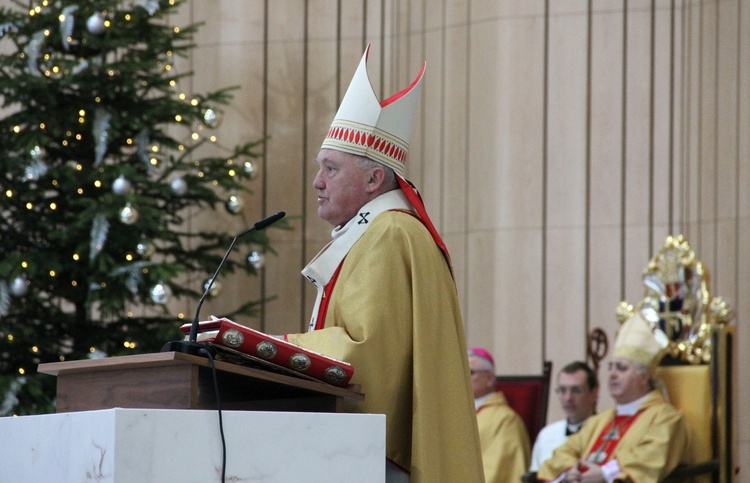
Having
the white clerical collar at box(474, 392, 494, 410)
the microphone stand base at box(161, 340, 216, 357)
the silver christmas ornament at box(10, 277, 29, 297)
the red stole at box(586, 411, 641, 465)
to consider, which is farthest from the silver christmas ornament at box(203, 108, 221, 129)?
the microphone stand base at box(161, 340, 216, 357)

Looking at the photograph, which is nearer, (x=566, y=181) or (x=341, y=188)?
(x=341, y=188)

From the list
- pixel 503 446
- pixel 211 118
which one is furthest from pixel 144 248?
pixel 503 446

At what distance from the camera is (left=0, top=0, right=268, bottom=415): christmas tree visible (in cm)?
637

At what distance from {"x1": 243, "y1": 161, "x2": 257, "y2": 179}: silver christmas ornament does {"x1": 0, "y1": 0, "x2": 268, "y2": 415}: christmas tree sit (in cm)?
4

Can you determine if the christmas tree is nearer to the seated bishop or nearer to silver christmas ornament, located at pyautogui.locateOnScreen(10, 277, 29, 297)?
silver christmas ornament, located at pyautogui.locateOnScreen(10, 277, 29, 297)

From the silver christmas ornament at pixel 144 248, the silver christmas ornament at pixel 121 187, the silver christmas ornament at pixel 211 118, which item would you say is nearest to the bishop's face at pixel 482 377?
Answer: the silver christmas ornament at pixel 144 248

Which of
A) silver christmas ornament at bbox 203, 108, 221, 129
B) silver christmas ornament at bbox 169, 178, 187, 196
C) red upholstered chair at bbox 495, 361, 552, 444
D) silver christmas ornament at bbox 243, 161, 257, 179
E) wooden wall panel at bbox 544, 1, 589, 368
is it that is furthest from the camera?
wooden wall panel at bbox 544, 1, 589, 368

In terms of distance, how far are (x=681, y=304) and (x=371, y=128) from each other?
355 centimetres

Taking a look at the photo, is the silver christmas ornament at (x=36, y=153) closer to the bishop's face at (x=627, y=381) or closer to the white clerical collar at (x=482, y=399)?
the white clerical collar at (x=482, y=399)

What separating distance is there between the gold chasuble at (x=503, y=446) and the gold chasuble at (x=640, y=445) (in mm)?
274

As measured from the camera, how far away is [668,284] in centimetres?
645

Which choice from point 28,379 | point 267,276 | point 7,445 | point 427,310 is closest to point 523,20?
point 267,276

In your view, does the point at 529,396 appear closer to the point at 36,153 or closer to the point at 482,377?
the point at 482,377

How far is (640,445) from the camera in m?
6.12
